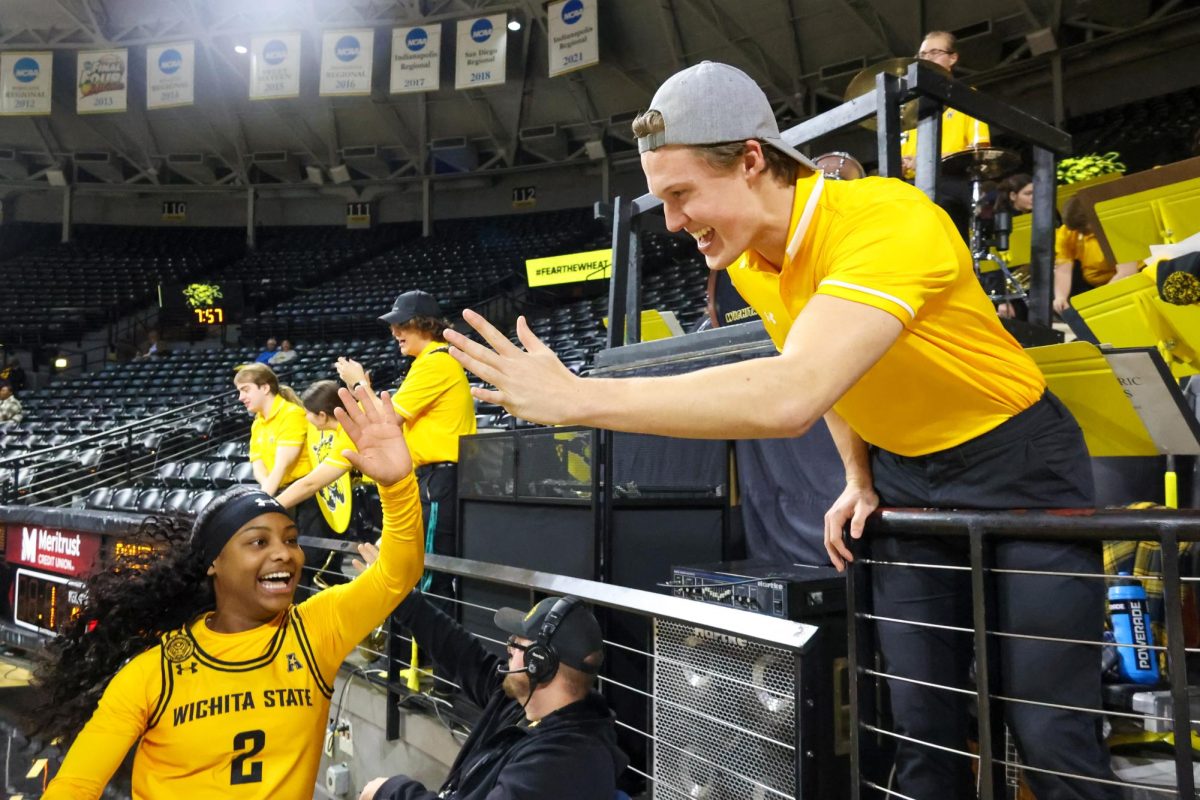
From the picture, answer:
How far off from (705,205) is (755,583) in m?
1.45

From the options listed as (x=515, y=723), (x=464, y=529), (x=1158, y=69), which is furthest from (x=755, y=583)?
(x=1158, y=69)

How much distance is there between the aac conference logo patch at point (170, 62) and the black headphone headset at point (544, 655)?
61.5 feet

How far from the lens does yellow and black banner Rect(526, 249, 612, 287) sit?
15.3 meters

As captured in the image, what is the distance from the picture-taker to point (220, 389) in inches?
590

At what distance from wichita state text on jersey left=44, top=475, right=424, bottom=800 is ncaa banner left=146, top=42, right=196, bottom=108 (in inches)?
703

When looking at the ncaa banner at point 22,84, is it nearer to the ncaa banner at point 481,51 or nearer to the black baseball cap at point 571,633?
the ncaa banner at point 481,51

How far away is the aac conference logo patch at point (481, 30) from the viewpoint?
16.4 meters

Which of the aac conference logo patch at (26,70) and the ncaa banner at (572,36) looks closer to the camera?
the ncaa banner at (572,36)

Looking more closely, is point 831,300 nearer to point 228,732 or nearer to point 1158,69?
point 228,732

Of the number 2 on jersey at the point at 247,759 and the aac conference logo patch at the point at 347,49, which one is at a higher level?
the aac conference logo patch at the point at 347,49

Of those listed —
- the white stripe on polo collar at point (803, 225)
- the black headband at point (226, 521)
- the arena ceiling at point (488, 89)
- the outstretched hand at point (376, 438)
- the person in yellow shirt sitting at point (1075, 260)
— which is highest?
the arena ceiling at point (488, 89)

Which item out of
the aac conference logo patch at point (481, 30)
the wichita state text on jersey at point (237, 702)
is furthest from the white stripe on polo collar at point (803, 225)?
the aac conference logo patch at point (481, 30)

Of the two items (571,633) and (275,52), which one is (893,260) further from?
(275,52)

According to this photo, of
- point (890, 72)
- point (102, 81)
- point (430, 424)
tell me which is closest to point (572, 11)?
point (102, 81)
